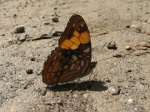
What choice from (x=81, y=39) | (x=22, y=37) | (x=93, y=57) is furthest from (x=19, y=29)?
(x=81, y=39)

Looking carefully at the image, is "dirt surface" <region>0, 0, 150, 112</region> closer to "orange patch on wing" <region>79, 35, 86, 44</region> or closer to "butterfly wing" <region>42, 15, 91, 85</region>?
"butterfly wing" <region>42, 15, 91, 85</region>

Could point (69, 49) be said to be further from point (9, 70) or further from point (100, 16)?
point (100, 16)

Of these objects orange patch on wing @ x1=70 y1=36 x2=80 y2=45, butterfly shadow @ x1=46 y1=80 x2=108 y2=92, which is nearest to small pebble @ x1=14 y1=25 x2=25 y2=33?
butterfly shadow @ x1=46 y1=80 x2=108 y2=92

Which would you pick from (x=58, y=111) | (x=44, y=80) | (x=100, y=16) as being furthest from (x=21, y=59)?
(x=100, y=16)

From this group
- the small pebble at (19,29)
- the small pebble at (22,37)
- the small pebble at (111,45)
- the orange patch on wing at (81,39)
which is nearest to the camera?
the orange patch on wing at (81,39)

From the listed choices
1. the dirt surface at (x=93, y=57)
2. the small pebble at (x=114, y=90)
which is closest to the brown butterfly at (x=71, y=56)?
the dirt surface at (x=93, y=57)

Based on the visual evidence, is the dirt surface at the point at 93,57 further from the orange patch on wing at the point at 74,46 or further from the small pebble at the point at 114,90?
the orange patch on wing at the point at 74,46
